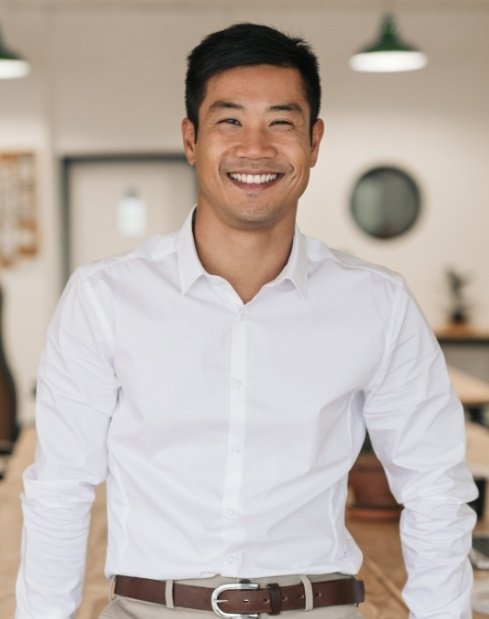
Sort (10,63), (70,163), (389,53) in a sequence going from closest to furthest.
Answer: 1. (389,53)
2. (10,63)
3. (70,163)

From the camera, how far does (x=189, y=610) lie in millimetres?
1503

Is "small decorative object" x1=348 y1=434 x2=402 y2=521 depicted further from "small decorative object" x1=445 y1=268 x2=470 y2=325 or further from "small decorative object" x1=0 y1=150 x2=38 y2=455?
"small decorative object" x1=0 y1=150 x2=38 y2=455

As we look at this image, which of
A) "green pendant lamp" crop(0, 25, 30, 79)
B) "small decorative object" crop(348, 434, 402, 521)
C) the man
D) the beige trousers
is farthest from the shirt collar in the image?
"green pendant lamp" crop(0, 25, 30, 79)

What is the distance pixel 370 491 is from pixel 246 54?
1.41m

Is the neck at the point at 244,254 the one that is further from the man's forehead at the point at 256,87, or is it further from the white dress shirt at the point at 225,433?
the man's forehead at the point at 256,87

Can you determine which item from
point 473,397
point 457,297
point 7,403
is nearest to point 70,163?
point 457,297

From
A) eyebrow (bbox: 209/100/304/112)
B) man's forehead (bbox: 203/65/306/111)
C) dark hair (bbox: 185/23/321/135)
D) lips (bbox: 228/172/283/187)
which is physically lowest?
lips (bbox: 228/172/283/187)

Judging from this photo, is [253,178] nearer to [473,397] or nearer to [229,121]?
[229,121]

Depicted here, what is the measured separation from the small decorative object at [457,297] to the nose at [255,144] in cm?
623

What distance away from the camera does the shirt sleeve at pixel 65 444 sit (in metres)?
1.52

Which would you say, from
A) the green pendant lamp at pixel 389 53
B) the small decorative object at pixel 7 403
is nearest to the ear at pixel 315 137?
the small decorative object at pixel 7 403

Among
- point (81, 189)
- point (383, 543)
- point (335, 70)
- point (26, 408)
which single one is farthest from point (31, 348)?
point (383, 543)

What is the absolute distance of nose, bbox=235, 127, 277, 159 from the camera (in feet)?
4.82

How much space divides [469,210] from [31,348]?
338 centimetres
